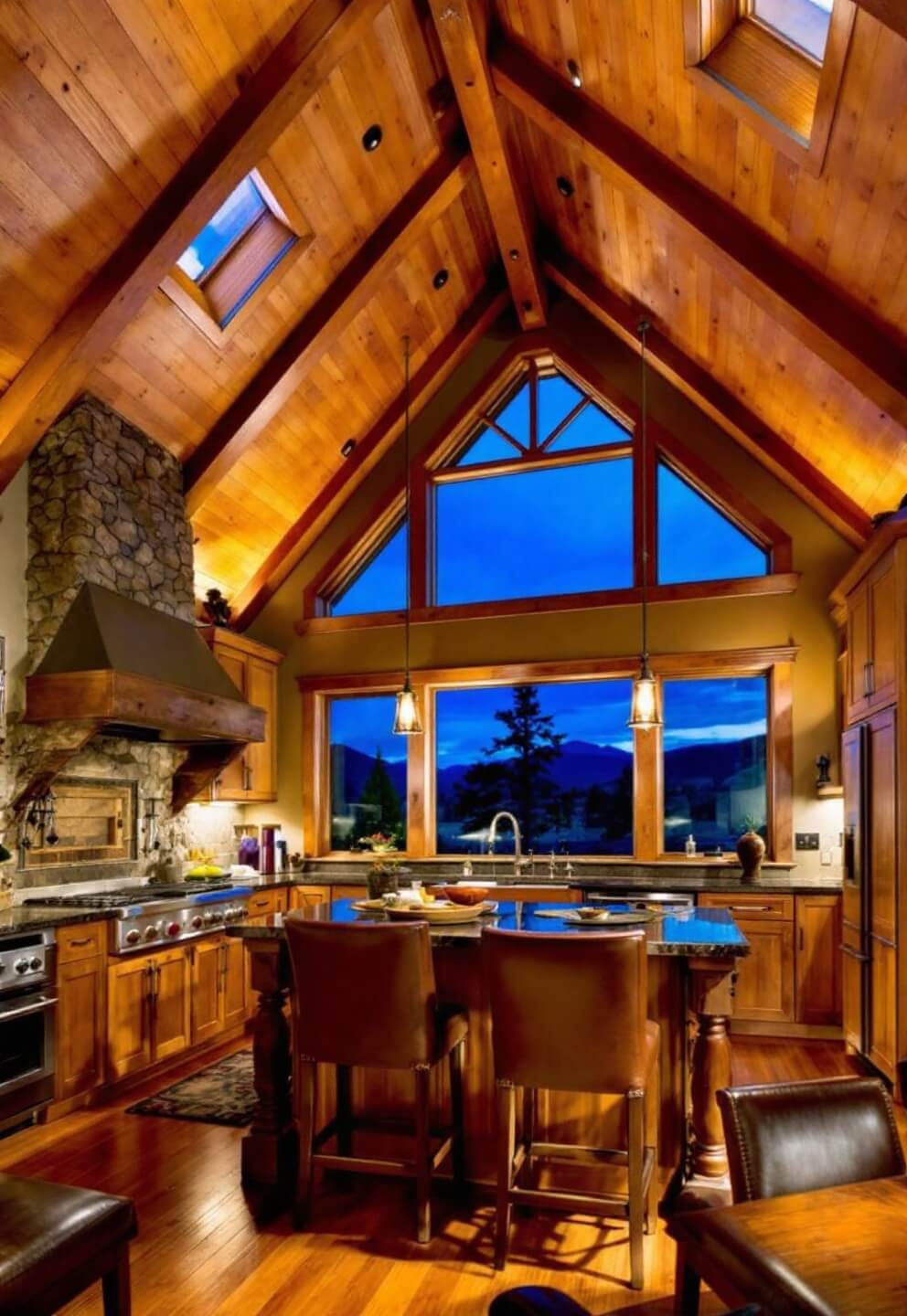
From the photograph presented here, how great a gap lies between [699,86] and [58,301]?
3204 mm

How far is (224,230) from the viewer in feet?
17.4

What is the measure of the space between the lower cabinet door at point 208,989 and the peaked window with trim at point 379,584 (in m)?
3.05

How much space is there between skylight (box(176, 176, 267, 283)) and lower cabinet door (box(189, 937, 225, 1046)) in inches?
157

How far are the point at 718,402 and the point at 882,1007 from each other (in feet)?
13.2

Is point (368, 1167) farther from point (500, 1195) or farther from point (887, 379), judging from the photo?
point (887, 379)

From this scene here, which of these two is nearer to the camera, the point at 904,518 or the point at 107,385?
the point at 904,518

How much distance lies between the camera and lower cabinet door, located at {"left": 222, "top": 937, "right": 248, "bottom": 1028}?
18.1 ft

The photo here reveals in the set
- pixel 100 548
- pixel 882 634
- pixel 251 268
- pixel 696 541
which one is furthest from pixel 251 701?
pixel 882 634

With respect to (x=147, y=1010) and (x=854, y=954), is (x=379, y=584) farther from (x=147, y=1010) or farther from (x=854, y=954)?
(x=854, y=954)

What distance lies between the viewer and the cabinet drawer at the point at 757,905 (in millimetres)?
5582

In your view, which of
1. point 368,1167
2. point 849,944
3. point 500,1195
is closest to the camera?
point 500,1195

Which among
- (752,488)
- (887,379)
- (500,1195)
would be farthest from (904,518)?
(500,1195)

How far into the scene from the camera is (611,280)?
643cm

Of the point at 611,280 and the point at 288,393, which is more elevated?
the point at 611,280
